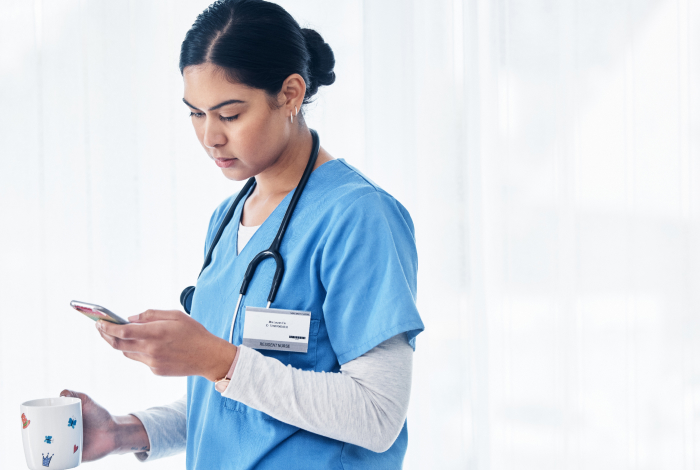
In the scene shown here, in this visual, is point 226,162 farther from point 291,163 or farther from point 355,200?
point 355,200

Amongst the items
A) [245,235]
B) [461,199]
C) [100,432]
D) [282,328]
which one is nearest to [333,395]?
[282,328]

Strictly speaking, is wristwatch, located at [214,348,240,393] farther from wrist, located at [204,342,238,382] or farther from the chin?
the chin

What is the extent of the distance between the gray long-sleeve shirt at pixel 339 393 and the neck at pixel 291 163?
1.10ft

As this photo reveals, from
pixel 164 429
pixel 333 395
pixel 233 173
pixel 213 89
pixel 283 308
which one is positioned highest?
pixel 213 89

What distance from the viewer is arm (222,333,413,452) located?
737mm

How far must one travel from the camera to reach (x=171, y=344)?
0.71 meters

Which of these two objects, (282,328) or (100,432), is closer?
(282,328)

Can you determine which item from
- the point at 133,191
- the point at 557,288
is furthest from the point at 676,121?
the point at 133,191

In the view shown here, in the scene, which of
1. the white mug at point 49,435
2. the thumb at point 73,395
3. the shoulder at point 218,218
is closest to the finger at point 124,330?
the white mug at point 49,435

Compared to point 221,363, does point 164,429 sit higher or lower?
lower

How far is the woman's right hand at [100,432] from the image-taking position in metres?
0.95

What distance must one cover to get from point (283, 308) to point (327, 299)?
0.07 meters

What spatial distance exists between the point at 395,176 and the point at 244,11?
90 cm

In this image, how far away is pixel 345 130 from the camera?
1714 millimetres
